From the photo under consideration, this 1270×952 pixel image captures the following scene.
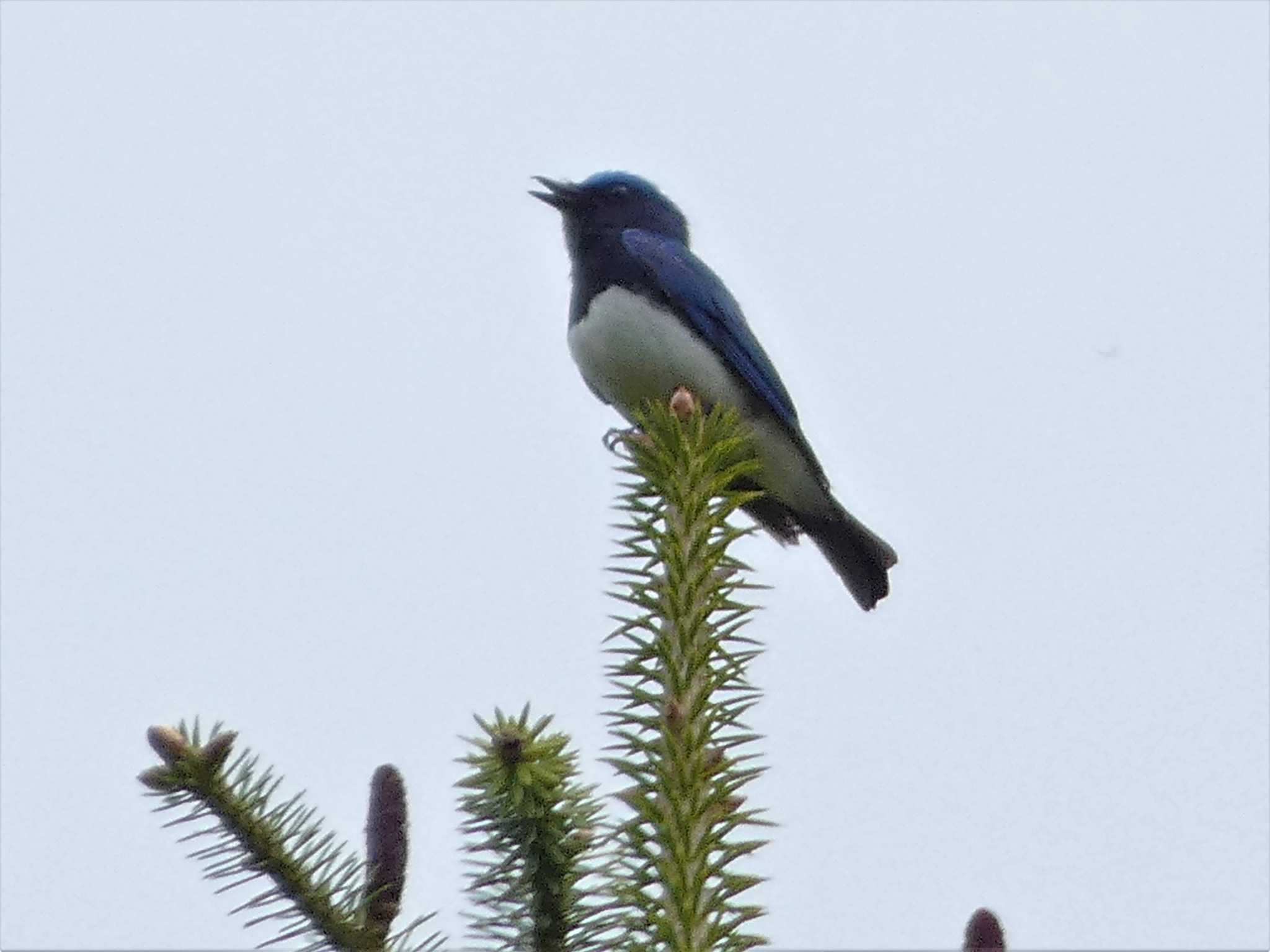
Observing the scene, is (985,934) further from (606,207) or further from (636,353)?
(606,207)

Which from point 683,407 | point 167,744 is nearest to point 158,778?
point 167,744

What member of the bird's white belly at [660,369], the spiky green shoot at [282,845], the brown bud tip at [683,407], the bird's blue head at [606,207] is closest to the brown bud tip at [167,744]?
the spiky green shoot at [282,845]

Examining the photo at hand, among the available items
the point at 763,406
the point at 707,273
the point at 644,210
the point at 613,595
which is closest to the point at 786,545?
the point at 763,406

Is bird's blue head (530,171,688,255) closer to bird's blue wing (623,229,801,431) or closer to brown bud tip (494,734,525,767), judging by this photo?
bird's blue wing (623,229,801,431)

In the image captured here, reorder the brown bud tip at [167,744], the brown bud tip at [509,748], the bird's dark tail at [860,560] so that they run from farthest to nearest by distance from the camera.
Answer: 1. the bird's dark tail at [860,560]
2. the brown bud tip at [509,748]
3. the brown bud tip at [167,744]

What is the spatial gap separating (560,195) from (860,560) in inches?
83.3

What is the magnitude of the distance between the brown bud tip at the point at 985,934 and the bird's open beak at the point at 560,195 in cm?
589

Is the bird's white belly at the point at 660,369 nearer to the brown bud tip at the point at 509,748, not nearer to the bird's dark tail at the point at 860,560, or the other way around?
the bird's dark tail at the point at 860,560

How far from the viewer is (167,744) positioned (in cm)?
193

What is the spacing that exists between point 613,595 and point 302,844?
2.09 feet

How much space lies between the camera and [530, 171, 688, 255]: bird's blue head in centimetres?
720

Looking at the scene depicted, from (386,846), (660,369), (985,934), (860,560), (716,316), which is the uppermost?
(716,316)

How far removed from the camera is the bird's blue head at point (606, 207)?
7195mm

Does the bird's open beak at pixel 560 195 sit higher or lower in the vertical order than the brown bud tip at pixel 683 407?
higher
